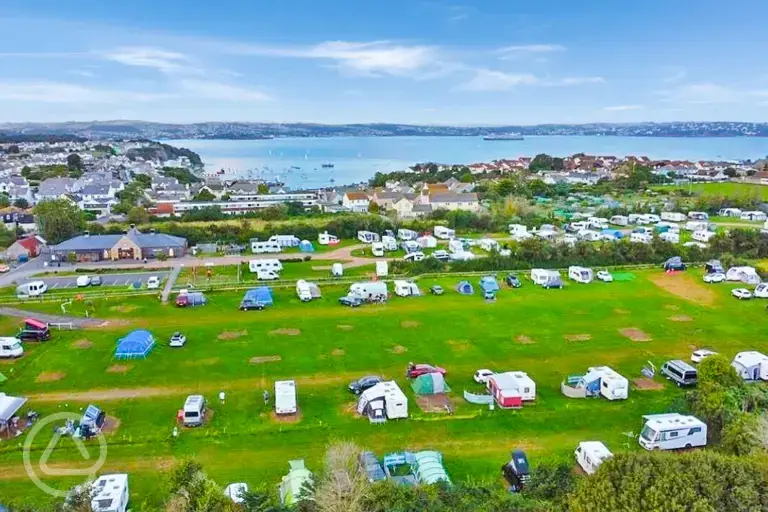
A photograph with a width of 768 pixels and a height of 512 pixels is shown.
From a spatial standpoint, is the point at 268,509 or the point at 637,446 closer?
the point at 268,509

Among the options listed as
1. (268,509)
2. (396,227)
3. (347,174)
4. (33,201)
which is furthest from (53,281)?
(347,174)

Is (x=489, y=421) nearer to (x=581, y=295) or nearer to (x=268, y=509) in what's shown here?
(x=268, y=509)

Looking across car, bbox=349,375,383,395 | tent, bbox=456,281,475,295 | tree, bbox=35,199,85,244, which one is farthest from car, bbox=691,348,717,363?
tree, bbox=35,199,85,244

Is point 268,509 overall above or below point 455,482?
above

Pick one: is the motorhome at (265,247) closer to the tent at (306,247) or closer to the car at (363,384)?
the tent at (306,247)

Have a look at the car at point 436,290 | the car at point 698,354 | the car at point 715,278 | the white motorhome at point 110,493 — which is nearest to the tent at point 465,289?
the car at point 436,290

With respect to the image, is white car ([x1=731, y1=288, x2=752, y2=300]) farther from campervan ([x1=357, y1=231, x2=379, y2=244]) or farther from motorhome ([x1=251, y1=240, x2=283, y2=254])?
motorhome ([x1=251, y1=240, x2=283, y2=254])

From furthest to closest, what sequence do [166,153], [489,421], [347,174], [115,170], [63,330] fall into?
[166,153]
[347,174]
[115,170]
[63,330]
[489,421]
